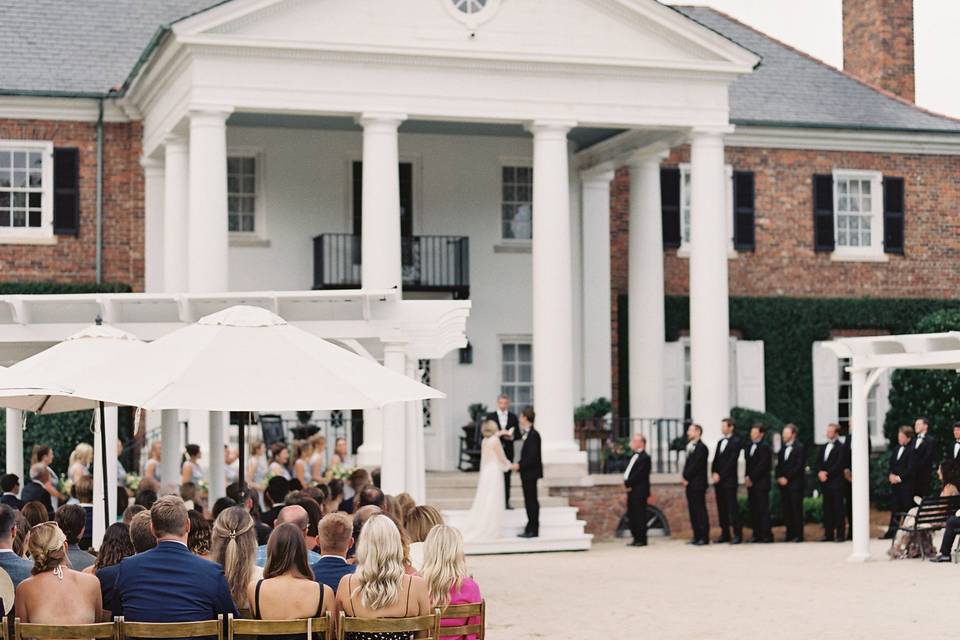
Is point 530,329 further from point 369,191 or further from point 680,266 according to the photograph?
point 369,191

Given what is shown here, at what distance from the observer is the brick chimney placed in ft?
114

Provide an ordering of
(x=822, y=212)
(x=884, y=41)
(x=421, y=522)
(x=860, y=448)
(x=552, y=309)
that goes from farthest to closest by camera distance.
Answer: (x=884, y=41) < (x=822, y=212) < (x=552, y=309) < (x=860, y=448) < (x=421, y=522)

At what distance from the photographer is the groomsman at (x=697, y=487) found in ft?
78.2

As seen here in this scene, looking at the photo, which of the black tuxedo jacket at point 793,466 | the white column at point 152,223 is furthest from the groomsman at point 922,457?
the white column at point 152,223

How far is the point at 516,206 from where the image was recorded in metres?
30.0

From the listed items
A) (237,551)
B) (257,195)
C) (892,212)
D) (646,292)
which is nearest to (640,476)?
(646,292)

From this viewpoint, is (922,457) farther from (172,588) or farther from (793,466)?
(172,588)

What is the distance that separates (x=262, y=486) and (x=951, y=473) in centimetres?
899

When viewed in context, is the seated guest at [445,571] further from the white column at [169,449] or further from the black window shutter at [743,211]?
the black window shutter at [743,211]

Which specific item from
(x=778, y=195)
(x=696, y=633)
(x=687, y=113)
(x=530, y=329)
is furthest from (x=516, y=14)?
(x=696, y=633)

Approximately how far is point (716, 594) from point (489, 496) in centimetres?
587

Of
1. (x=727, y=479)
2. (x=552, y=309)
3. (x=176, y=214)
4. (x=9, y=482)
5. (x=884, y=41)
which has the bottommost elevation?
(x=727, y=479)

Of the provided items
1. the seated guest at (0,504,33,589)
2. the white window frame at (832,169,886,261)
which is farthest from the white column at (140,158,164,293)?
the seated guest at (0,504,33,589)

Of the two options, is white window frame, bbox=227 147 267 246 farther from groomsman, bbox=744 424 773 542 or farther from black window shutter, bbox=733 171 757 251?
groomsman, bbox=744 424 773 542
